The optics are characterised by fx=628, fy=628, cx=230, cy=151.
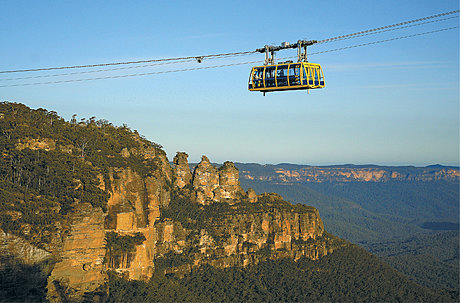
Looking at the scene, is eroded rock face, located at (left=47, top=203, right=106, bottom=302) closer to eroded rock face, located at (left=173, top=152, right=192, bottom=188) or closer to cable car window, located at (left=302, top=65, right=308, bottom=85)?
cable car window, located at (left=302, top=65, right=308, bottom=85)

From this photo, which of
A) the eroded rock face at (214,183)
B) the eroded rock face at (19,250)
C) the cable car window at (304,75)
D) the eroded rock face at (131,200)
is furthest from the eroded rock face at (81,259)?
the eroded rock face at (214,183)

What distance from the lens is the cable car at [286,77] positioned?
4855cm

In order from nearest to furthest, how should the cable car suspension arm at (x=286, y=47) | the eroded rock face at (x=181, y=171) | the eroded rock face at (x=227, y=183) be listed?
the cable car suspension arm at (x=286, y=47), the eroded rock face at (x=181, y=171), the eroded rock face at (x=227, y=183)

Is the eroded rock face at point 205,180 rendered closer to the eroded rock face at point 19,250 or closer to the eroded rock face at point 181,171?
the eroded rock face at point 181,171

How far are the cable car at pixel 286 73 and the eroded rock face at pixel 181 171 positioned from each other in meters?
60.7

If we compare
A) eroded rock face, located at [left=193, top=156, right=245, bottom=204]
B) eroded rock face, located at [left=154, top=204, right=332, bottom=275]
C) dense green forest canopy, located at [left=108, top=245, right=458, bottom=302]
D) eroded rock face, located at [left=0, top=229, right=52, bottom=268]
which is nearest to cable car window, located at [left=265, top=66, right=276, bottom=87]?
eroded rock face, located at [left=0, top=229, right=52, bottom=268]

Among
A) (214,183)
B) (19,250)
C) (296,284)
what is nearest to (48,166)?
(19,250)

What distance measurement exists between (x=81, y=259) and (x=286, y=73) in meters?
32.7

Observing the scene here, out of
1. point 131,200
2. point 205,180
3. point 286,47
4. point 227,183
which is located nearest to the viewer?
point 286,47

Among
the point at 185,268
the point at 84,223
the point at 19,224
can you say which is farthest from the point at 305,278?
the point at 19,224

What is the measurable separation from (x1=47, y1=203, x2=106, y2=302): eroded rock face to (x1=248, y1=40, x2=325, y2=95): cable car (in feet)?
90.5

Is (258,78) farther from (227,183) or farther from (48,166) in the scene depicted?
(227,183)

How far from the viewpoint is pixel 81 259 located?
6788 centimetres

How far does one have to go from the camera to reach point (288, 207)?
119 m
